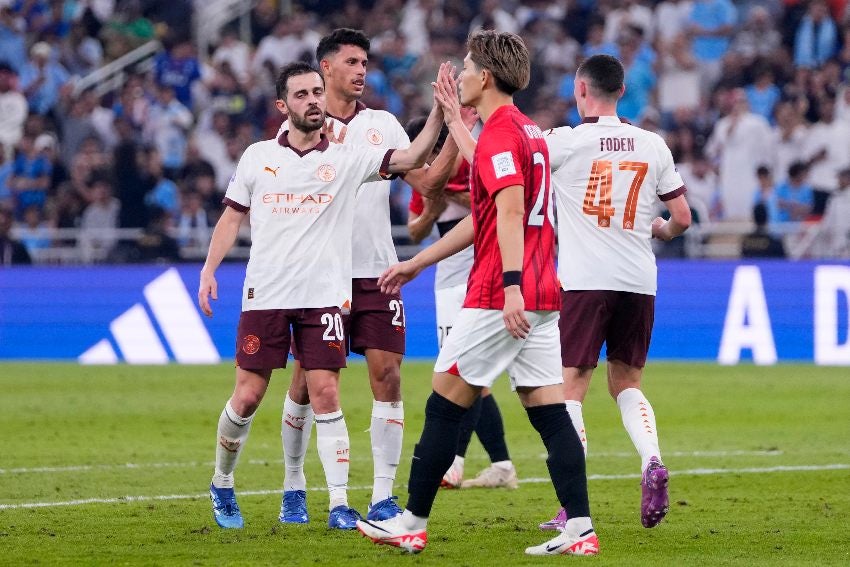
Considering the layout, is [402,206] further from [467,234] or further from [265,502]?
[467,234]

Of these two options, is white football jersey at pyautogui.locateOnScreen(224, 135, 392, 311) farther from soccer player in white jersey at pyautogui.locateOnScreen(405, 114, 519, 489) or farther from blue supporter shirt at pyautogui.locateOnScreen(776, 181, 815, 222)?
blue supporter shirt at pyautogui.locateOnScreen(776, 181, 815, 222)

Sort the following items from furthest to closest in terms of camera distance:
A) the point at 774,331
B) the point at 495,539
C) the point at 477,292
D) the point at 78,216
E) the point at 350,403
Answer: the point at 78,216 < the point at 774,331 < the point at 350,403 < the point at 495,539 < the point at 477,292

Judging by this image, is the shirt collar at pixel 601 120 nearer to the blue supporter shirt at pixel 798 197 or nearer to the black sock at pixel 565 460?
the black sock at pixel 565 460

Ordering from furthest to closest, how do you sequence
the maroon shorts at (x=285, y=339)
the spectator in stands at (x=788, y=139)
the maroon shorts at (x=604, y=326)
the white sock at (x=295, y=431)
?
the spectator in stands at (x=788, y=139), the white sock at (x=295, y=431), the maroon shorts at (x=604, y=326), the maroon shorts at (x=285, y=339)

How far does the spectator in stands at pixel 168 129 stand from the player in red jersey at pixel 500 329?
16.5m

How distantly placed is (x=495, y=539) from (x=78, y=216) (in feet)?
50.4

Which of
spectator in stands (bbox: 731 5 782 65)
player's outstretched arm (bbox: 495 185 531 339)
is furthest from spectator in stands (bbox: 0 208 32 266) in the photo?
player's outstretched arm (bbox: 495 185 531 339)

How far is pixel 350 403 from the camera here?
1447 cm

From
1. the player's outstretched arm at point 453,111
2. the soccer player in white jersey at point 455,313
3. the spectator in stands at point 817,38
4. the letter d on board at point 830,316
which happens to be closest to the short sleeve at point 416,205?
the soccer player in white jersey at point 455,313

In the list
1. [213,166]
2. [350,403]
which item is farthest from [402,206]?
[350,403]

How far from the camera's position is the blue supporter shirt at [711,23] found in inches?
922

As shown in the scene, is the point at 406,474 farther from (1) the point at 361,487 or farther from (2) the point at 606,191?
(2) the point at 606,191

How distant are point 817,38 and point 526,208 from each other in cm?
1738

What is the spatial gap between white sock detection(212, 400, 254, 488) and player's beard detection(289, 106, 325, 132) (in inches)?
59.8
